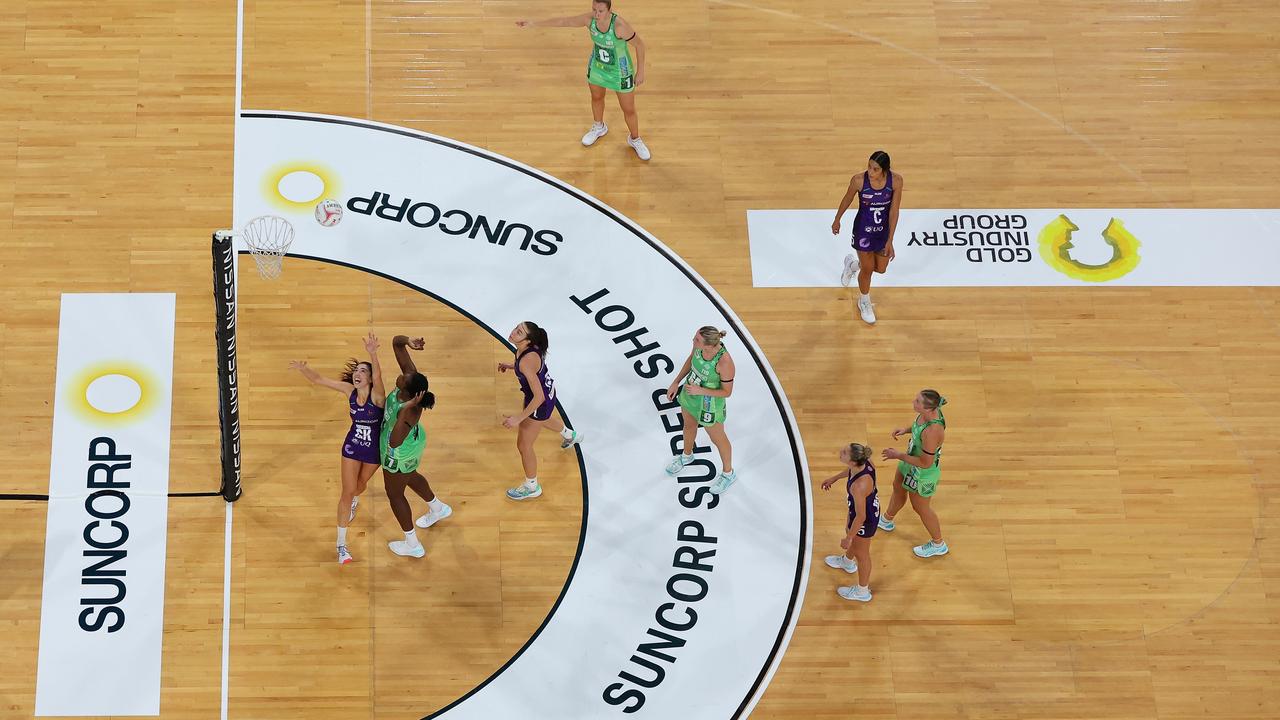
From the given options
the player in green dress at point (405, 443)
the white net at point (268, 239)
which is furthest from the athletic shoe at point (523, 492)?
the white net at point (268, 239)

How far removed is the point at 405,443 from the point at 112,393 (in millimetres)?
3059

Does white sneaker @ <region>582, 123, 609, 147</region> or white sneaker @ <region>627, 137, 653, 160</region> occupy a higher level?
white sneaker @ <region>582, 123, 609, 147</region>

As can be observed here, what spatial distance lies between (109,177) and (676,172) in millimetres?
5301

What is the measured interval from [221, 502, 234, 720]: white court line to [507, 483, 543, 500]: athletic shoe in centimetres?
228

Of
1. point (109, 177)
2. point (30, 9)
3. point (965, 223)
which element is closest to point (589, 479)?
point (965, 223)

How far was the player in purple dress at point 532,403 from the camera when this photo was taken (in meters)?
10.2

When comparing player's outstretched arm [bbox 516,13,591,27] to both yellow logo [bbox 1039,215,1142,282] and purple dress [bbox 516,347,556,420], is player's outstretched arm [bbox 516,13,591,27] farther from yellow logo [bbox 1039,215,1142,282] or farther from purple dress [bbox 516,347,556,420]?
yellow logo [bbox 1039,215,1142,282]

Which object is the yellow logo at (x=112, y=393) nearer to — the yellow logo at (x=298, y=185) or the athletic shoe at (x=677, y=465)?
the yellow logo at (x=298, y=185)

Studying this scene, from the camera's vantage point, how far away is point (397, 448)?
9.99m

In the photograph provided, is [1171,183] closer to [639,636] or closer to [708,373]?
[708,373]

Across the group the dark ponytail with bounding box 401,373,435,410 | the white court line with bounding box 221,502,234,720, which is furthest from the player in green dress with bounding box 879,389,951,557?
the white court line with bounding box 221,502,234,720

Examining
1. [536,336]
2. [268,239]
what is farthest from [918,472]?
[268,239]

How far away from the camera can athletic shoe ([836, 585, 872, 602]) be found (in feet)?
35.5

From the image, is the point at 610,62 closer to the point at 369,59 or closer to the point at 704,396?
the point at 369,59
